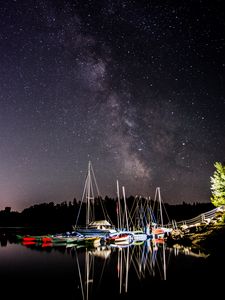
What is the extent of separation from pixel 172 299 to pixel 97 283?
5.93 metres

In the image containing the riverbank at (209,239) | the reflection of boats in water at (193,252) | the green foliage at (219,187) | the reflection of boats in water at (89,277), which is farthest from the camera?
the green foliage at (219,187)

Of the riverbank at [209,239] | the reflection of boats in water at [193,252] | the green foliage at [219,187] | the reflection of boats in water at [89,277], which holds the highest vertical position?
the green foliage at [219,187]

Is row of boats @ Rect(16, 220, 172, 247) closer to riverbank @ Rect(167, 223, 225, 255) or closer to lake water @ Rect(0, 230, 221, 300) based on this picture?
riverbank @ Rect(167, 223, 225, 255)

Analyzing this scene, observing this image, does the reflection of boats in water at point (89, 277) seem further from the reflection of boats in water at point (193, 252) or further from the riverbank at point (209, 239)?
the riverbank at point (209, 239)

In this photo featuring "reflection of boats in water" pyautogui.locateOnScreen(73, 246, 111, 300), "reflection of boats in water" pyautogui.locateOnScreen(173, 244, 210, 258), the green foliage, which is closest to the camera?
"reflection of boats in water" pyautogui.locateOnScreen(73, 246, 111, 300)

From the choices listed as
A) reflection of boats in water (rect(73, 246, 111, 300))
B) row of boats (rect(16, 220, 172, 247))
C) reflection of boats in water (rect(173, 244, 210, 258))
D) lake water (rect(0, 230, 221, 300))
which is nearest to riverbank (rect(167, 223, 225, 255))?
reflection of boats in water (rect(173, 244, 210, 258))

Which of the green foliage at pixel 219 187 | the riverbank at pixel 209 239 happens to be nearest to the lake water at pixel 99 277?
the riverbank at pixel 209 239

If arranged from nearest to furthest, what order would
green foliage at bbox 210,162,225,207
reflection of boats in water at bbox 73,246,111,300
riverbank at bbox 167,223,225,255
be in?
reflection of boats in water at bbox 73,246,111,300
riverbank at bbox 167,223,225,255
green foliage at bbox 210,162,225,207

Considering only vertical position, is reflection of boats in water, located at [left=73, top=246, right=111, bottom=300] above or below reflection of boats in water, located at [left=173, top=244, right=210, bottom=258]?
below

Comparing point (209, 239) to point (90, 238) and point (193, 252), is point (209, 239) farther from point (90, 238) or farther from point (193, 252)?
point (90, 238)

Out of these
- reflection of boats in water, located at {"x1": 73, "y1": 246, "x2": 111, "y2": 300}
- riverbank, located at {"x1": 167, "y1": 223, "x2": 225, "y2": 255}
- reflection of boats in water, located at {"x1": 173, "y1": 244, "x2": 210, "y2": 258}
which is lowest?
reflection of boats in water, located at {"x1": 73, "y1": 246, "x2": 111, "y2": 300}

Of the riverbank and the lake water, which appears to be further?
the riverbank

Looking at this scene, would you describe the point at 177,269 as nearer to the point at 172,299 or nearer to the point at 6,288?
the point at 172,299

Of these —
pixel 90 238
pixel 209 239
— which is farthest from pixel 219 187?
pixel 90 238
